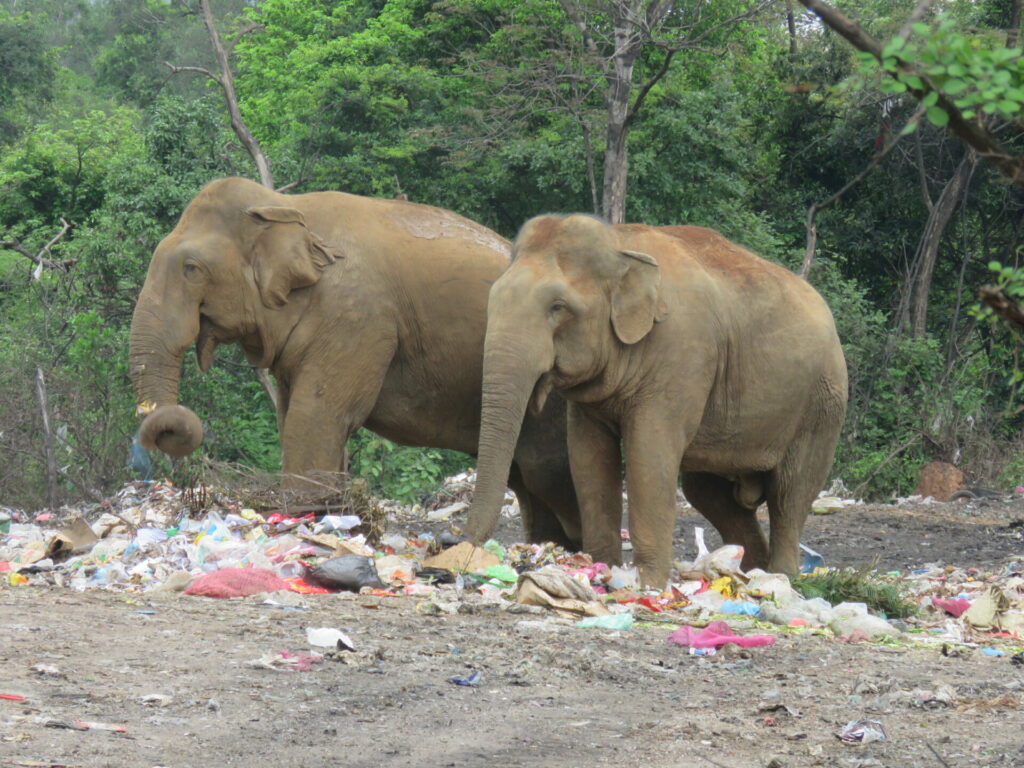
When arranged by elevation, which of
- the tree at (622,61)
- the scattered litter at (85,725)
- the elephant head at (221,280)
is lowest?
the scattered litter at (85,725)

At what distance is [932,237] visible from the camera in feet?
67.9

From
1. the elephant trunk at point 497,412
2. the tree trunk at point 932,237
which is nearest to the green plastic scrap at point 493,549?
the elephant trunk at point 497,412

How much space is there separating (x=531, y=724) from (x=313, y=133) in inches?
642

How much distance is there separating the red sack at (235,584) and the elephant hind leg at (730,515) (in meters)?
3.88

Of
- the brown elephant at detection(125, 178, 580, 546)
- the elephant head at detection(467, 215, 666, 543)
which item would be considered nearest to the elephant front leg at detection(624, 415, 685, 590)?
the elephant head at detection(467, 215, 666, 543)

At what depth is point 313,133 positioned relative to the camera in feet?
66.8

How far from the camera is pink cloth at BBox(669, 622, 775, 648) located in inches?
255

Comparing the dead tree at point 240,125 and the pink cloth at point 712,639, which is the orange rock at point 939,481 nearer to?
the dead tree at point 240,125

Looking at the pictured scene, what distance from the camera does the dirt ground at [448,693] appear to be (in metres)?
4.55

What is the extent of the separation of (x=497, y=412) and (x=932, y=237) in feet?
46.7

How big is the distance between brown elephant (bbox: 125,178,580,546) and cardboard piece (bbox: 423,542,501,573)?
4.59 ft

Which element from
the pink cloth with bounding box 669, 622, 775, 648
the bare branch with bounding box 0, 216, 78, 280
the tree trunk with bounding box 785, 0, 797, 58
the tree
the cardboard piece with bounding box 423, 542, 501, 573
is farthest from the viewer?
the tree trunk with bounding box 785, 0, 797, 58

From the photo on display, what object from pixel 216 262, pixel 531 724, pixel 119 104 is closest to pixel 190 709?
→ pixel 531 724

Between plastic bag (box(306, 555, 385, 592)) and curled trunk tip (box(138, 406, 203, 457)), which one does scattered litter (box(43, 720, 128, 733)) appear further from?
curled trunk tip (box(138, 406, 203, 457))
